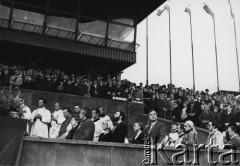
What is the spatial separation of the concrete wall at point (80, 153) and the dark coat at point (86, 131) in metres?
0.86

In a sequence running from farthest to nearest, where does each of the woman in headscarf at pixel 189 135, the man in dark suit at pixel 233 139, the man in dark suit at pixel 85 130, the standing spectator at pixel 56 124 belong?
the standing spectator at pixel 56 124 → the man in dark suit at pixel 233 139 → the woman in headscarf at pixel 189 135 → the man in dark suit at pixel 85 130

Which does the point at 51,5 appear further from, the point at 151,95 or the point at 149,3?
the point at 151,95

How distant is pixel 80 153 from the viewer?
7.30m

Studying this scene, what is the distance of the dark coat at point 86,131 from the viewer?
8.25 meters

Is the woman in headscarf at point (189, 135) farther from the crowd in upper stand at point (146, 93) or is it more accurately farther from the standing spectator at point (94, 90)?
the standing spectator at point (94, 90)

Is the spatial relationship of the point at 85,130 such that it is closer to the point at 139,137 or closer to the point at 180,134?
the point at 139,137

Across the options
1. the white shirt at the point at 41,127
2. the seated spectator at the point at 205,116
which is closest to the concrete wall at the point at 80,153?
the white shirt at the point at 41,127

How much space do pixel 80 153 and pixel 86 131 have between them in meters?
1.05

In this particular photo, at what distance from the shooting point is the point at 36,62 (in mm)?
20656

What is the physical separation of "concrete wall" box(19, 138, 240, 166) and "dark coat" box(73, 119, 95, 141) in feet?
2.81

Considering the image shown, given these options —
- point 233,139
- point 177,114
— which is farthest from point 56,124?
point 233,139

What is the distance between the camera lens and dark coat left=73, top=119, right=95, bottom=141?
27.1ft

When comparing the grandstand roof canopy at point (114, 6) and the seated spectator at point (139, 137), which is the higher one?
the grandstand roof canopy at point (114, 6)

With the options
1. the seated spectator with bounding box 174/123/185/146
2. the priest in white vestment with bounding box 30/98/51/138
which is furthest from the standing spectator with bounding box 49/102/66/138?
the seated spectator with bounding box 174/123/185/146
